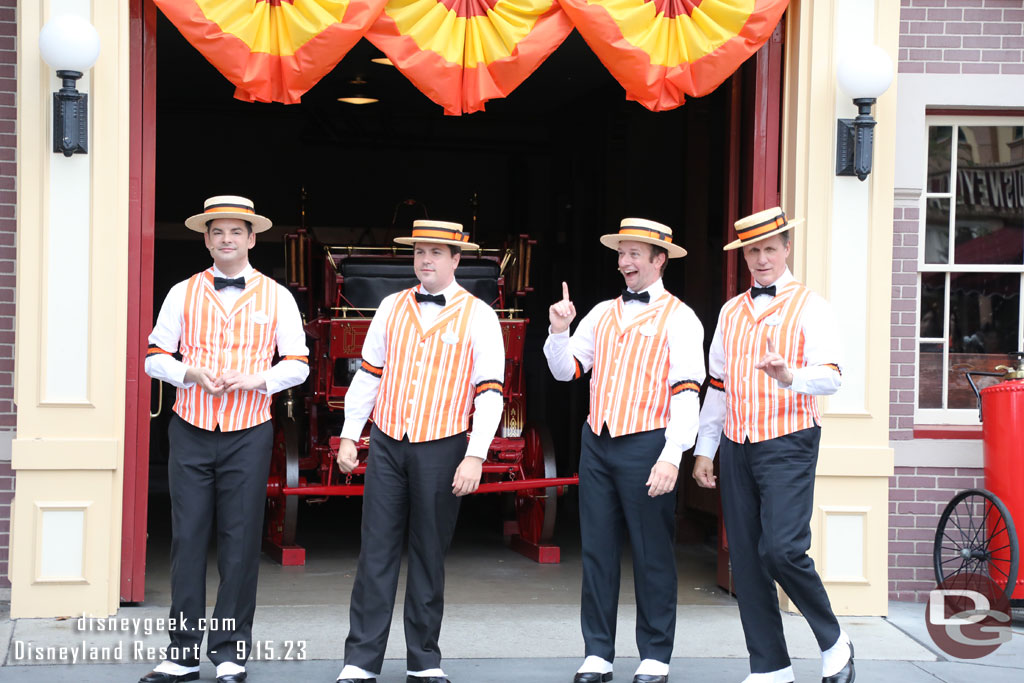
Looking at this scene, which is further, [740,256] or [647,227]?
[740,256]

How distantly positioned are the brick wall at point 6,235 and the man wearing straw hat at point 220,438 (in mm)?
1576

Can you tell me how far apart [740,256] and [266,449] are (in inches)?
116

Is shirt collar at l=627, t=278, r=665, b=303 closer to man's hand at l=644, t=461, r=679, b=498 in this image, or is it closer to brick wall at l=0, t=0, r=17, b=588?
man's hand at l=644, t=461, r=679, b=498

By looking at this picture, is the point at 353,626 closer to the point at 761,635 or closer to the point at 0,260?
the point at 761,635

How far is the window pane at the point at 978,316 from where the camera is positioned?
644 cm

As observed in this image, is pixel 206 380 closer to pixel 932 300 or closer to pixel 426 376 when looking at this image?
pixel 426 376

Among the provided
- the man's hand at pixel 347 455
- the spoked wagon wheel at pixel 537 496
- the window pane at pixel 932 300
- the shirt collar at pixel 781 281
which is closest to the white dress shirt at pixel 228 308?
the man's hand at pixel 347 455

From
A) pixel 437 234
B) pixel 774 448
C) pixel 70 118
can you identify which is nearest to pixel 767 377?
pixel 774 448

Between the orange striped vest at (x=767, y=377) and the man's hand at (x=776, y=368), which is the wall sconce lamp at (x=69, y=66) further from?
the man's hand at (x=776, y=368)

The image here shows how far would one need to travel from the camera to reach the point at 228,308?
14.8 feet

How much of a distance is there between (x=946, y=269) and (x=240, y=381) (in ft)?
13.2

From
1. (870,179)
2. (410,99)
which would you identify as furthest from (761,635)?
(410,99)

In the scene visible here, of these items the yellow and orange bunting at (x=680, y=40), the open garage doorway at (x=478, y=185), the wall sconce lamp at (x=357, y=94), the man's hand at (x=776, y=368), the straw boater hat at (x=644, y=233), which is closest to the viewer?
the man's hand at (x=776, y=368)

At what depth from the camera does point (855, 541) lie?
226 inches
